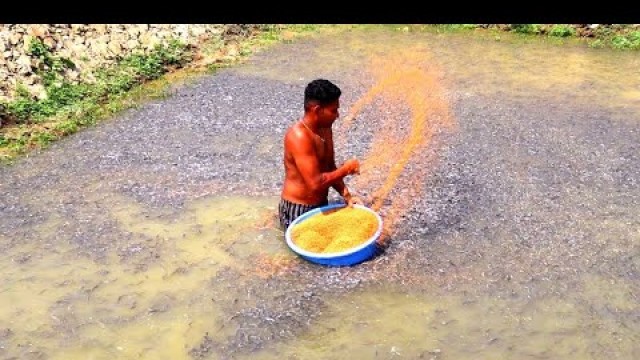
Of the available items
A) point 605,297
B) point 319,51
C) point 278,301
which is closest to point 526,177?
point 605,297

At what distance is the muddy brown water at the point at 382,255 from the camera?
4609mm

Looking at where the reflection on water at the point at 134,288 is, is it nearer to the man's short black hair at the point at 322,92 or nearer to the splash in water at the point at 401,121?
the splash in water at the point at 401,121

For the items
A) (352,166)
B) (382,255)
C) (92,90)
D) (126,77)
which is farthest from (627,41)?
(92,90)

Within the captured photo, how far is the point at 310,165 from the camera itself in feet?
16.2

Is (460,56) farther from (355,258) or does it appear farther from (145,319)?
(145,319)

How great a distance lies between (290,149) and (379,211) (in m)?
1.40

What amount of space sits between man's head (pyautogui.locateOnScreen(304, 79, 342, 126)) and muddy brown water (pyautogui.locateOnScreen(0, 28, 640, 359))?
1227 mm

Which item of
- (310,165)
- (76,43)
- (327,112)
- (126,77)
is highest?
(327,112)

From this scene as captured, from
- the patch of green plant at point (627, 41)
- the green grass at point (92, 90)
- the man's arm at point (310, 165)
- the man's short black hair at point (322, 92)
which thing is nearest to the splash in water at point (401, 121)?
the man's arm at point (310, 165)

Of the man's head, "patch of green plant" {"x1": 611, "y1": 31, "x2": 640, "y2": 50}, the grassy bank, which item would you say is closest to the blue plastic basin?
the man's head

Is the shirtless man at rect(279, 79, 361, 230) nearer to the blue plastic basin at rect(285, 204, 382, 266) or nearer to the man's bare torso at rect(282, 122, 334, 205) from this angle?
the man's bare torso at rect(282, 122, 334, 205)

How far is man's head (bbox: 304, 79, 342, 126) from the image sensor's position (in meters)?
4.70

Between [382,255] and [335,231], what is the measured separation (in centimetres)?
49

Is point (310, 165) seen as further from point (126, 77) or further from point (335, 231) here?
point (126, 77)
